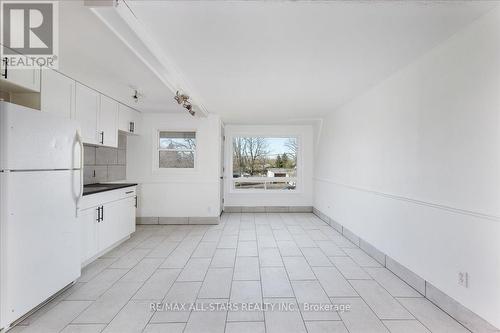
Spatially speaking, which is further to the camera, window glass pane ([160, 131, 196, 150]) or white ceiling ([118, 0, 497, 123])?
window glass pane ([160, 131, 196, 150])

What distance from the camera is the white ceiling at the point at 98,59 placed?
1.93m

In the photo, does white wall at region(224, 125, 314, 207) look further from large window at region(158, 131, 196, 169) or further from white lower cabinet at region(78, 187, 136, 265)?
white lower cabinet at region(78, 187, 136, 265)

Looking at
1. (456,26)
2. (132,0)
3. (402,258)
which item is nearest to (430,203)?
(402,258)

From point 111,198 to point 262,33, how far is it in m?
3.08

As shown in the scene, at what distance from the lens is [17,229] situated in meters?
2.03

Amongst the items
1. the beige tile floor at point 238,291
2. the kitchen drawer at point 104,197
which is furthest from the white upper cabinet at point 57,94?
the beige tile floor at point 238,291

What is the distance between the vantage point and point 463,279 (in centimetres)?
213

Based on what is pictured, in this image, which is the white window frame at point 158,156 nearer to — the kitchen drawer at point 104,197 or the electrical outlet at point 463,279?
the kitchen drawer at point 104,197

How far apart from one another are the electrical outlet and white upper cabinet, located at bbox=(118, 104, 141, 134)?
4.87m

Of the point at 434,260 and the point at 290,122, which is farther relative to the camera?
the point at 290,122

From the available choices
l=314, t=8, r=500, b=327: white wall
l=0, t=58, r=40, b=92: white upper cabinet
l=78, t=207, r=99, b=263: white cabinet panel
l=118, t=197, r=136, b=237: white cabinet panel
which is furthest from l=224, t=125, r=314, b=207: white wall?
l=0, t=58, r=40, b=92: white upper cabinet

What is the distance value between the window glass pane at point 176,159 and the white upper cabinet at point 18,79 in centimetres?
300

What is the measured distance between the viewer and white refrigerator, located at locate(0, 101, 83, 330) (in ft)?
6.44

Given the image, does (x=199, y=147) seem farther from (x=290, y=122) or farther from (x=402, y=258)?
(x=402, y=258)
